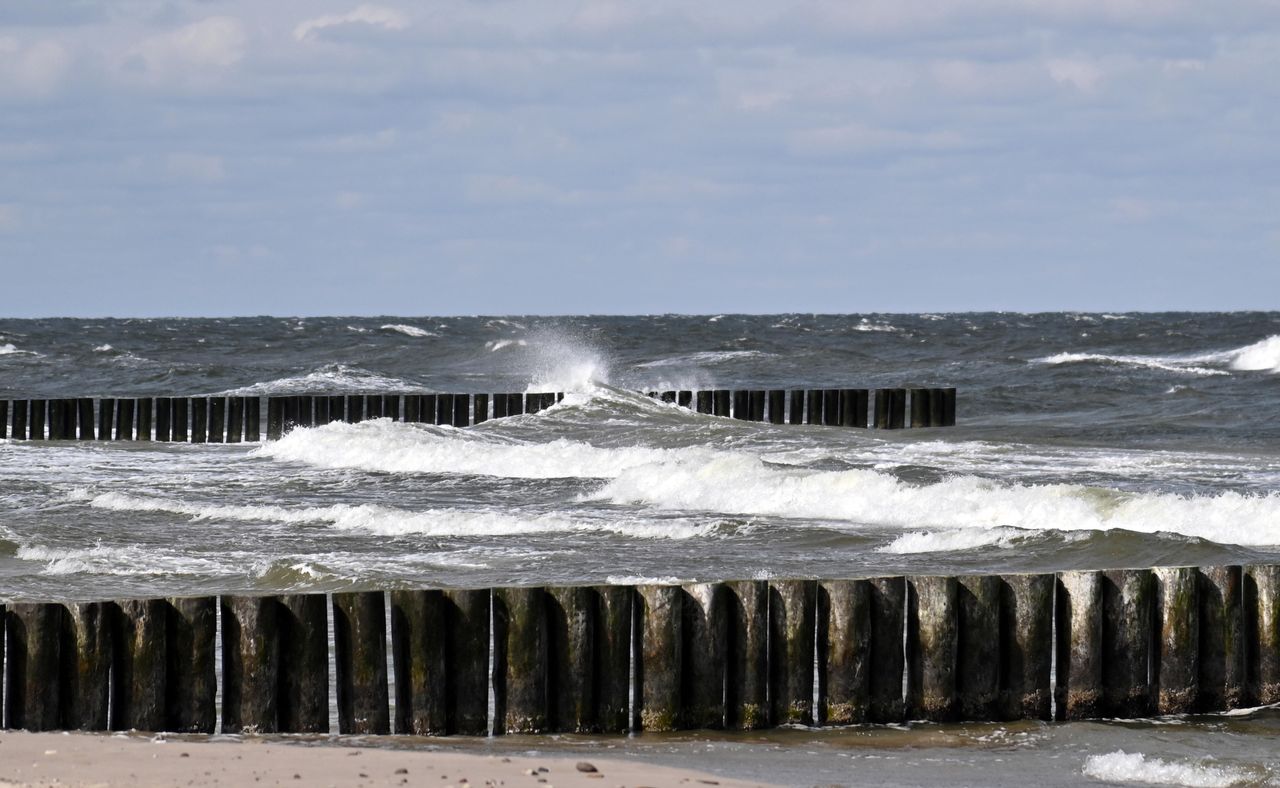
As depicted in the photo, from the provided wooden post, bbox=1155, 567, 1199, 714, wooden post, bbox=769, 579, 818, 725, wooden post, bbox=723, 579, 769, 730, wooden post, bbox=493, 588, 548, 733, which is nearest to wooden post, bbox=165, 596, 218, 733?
wooden post, bbox=493, 588, 548, 733

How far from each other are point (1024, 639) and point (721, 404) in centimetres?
2032

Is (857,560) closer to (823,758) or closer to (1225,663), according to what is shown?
(1225,663)

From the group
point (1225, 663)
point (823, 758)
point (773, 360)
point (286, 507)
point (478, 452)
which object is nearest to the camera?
point (823, 758)

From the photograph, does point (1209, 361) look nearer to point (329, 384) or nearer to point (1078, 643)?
point (329, 384)

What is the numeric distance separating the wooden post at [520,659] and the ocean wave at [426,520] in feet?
18.5

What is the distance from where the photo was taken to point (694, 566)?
1134 cm

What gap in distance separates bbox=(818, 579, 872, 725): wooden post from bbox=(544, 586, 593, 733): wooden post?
3.55 ft

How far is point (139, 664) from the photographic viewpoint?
6.95m

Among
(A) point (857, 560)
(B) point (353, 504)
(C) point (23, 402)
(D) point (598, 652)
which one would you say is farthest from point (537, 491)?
(C) point (23, 402)

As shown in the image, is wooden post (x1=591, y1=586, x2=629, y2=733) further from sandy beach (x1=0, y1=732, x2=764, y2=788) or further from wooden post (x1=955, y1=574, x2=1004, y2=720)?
wooden post (x1=955, y1=574, x2=1004, y2=720)

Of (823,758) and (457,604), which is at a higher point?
(457,604)

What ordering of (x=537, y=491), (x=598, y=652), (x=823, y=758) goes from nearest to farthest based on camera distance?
(x=823, y=758), (x=598, y=652), (x=537, y=491)

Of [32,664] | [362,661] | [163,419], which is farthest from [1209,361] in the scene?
[32,664]

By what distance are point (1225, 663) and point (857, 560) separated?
4307 mm
